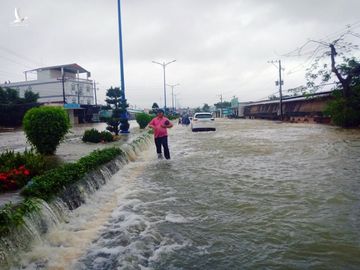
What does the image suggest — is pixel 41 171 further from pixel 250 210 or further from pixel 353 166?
pixel 353 166

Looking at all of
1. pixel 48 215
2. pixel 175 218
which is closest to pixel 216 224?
pixel 175 218

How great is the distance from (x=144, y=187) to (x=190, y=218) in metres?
2.61

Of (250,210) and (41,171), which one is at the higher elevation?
(41,171)

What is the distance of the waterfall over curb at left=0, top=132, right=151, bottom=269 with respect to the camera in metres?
3.73

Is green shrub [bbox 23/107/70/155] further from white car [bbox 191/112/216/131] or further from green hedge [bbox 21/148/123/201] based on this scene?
white car [bbox 191/112/216/131]

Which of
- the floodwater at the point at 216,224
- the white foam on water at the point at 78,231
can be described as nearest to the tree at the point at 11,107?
the floodwater at the point at 216,224

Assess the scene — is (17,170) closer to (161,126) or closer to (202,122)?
(161,126)

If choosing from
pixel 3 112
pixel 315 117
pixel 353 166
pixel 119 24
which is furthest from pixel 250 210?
pixel 3 112

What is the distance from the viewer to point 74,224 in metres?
5.19

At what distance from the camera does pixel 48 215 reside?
4820 mm

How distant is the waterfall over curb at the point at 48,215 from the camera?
3728 mm

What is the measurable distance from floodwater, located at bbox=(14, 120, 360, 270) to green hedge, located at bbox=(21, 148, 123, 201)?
1.72 feet

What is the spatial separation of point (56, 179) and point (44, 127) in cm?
490

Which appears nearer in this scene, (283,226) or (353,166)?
(283,226)
